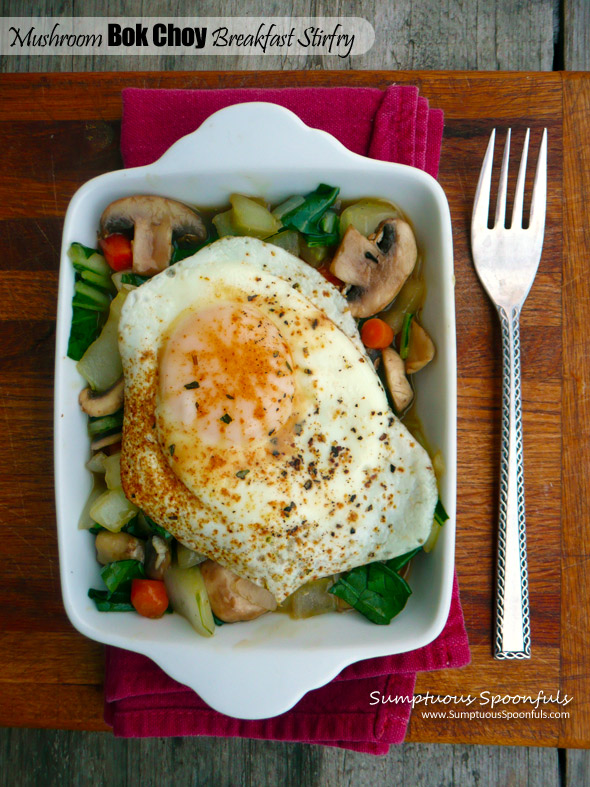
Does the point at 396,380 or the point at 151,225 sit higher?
the point at 151,225

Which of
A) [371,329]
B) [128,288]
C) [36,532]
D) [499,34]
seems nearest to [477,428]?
[371,329]

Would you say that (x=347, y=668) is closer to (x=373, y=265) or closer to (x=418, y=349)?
(x=418, y=349)

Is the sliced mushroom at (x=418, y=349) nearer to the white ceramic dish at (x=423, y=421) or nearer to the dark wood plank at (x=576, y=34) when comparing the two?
the white ceramic dish at (x=423, y=421)

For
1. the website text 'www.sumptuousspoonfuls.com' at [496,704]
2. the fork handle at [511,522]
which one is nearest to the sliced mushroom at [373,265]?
the fork handle at [511,522]

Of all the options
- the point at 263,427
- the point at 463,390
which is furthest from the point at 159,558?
the point at 463,390

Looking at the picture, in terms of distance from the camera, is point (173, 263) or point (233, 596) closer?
point (233, 596)

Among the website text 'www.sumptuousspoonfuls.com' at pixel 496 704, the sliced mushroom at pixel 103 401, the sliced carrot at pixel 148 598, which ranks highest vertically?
the sliced mushroom at pixel 103 401
